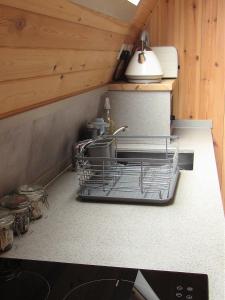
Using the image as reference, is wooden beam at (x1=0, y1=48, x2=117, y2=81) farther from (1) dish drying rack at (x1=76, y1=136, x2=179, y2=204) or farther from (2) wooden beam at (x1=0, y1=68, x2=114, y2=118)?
(1) dish drying rack at (x1=76, y1=136, x2=179, y2=204)

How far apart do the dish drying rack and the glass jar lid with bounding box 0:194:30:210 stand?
317mm

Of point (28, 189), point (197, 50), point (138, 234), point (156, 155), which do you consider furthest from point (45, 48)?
point (197, 50)

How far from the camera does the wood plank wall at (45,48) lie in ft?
3.24

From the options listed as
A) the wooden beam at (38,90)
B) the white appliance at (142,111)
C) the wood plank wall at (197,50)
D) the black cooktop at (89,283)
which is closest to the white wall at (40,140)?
the wooden beam at (38,90)

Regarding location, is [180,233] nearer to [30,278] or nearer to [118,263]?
[118,263]

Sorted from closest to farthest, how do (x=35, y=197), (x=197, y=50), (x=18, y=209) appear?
(x=18, y=209) → (x=35, y=197) → (x=197, y=50)

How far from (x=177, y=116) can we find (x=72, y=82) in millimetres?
1367

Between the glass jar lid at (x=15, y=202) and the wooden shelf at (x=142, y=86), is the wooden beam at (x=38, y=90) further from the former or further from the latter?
the wooden shelf at (x=142, y=86)

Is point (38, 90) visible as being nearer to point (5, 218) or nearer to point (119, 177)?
point (5, 218)


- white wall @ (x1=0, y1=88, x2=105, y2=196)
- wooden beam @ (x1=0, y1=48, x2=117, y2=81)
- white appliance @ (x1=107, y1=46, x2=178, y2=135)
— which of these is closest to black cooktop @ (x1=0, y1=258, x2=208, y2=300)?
white wall @ (x1=0, y1=88, x2=105, y2=196)

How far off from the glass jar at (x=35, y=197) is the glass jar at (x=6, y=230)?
0.15m

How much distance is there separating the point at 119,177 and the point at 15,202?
0.62 metres

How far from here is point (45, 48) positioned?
3.96 feet

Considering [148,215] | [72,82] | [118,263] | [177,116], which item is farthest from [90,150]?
[177,116]
